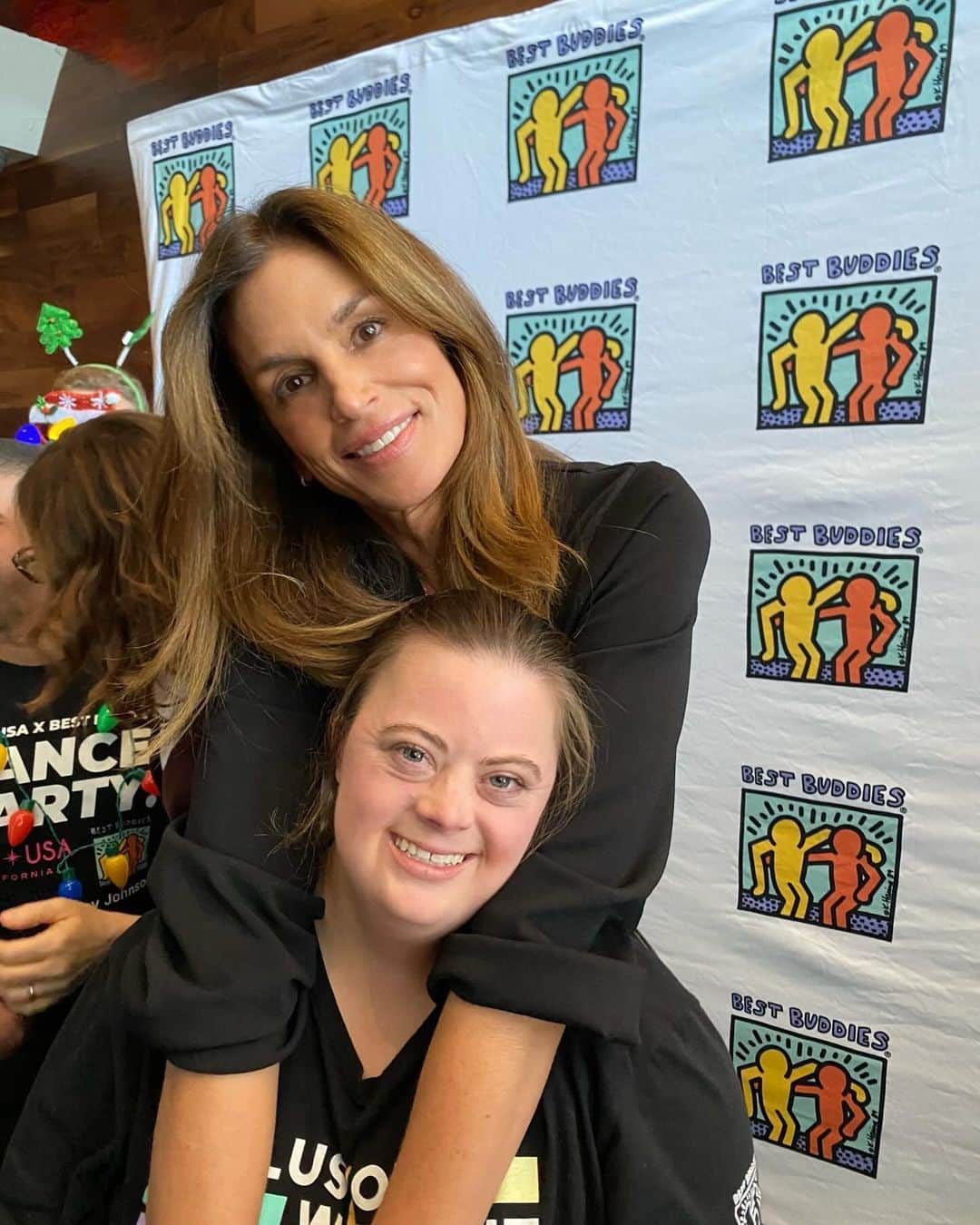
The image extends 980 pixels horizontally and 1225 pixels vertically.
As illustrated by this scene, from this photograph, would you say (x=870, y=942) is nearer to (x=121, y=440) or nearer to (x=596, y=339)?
(x=596, y=339)

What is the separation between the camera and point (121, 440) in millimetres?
1290

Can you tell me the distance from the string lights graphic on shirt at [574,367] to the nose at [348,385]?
916 millimetres

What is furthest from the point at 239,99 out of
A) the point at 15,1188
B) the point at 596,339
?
the point at 15,1188

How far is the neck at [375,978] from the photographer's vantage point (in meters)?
0.91

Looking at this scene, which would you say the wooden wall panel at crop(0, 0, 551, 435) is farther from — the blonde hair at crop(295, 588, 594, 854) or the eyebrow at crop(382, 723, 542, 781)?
the eyebrow at crop(382, 723, 542, 781)

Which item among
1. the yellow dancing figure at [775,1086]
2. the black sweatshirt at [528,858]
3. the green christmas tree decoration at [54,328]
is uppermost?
the green christmas tree decoration at [54,328]

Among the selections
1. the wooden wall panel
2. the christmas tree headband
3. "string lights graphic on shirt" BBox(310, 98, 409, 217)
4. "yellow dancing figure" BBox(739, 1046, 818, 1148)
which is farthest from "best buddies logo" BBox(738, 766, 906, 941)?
the wooden wall panel

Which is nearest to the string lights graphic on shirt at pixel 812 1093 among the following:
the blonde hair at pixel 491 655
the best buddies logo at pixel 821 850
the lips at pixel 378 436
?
the best buddies logo at pixel 821 850

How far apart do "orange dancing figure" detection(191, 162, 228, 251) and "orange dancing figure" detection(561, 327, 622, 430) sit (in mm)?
1041

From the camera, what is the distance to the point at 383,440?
1.01 metres

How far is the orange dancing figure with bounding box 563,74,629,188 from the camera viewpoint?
6.02ft

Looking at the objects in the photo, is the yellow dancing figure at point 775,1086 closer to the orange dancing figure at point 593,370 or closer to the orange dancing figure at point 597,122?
the orange dancing figure at point 593,370

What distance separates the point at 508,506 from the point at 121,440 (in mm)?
592

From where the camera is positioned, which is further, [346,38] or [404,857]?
[346,38]
